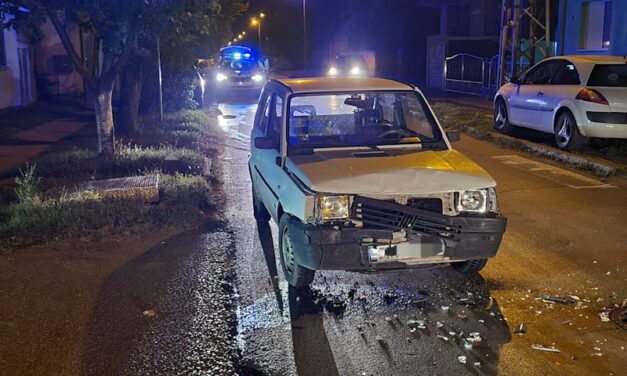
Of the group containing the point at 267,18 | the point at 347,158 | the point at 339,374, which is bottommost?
the point at 339,374

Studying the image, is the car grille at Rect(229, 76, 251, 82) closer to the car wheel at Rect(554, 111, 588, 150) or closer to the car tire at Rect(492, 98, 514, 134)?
the car tire at Rect(492, 98, 514, 134)

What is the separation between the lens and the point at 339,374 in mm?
4332

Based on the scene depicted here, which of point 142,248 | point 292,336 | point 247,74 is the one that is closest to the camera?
point 292,336

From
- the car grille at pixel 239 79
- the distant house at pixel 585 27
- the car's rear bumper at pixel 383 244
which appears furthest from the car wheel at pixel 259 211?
the car grille at pixel 239 79

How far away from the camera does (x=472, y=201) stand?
215 inches

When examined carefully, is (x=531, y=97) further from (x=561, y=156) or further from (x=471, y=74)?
(x=471, y=74)

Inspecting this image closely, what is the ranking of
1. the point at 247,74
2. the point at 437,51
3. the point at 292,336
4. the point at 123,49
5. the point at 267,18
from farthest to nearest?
1. the point at 267,18
2. the point at 247,74
3. the point at 437,51
4. the point at 123,49
5. the point at 292,336

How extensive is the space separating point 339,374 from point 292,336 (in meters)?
0.67

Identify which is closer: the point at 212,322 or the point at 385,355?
the point at 385,355

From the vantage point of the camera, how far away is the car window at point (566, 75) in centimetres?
1205

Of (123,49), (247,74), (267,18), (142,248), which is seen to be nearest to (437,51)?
(247,74)

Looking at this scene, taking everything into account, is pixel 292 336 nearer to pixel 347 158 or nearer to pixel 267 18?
pixel 347 158

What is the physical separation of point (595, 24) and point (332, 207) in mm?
16808

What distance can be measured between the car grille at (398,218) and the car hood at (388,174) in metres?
0.10
